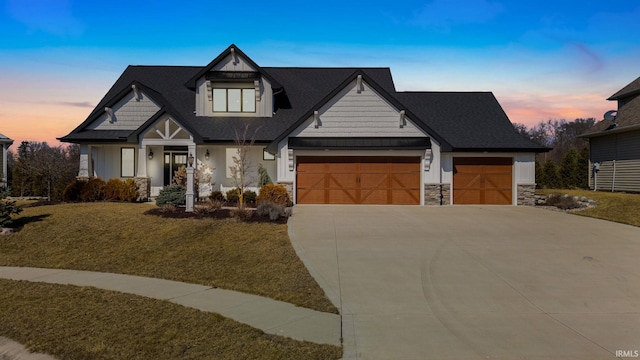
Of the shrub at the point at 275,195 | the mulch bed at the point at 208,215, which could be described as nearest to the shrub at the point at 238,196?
the shrub at the point at 275,195

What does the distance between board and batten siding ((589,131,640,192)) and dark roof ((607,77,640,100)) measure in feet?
11.0

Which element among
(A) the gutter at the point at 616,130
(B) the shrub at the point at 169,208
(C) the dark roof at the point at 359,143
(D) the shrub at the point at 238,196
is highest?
(A) the gutter at the point at 616,130

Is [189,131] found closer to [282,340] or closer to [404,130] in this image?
[404,130]

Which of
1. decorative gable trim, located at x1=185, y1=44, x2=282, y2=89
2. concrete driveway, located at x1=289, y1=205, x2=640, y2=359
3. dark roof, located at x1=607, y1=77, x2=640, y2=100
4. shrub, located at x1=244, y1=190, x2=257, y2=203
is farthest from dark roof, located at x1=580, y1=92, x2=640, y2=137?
shrub, located at x1=244, y1=190, x2=257, y2=203

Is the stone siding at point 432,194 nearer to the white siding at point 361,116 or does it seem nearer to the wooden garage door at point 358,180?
the wooden garage door at point 358,180

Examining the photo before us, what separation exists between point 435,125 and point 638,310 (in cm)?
1549

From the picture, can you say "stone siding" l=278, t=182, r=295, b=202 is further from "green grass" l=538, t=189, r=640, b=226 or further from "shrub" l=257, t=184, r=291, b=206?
"green grass" l=538, t=189, r=640, b=226

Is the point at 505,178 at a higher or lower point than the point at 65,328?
higher

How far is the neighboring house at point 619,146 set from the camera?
81.0 feet

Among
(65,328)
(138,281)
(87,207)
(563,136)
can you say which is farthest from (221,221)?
(563,136)

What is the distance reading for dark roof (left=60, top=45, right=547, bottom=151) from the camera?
19.4 meters

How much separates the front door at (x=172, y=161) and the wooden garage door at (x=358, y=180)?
6.37 m

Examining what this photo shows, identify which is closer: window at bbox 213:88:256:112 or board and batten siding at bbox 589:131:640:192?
window at bbox 213:88:256:112

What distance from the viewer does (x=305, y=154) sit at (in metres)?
19.4
